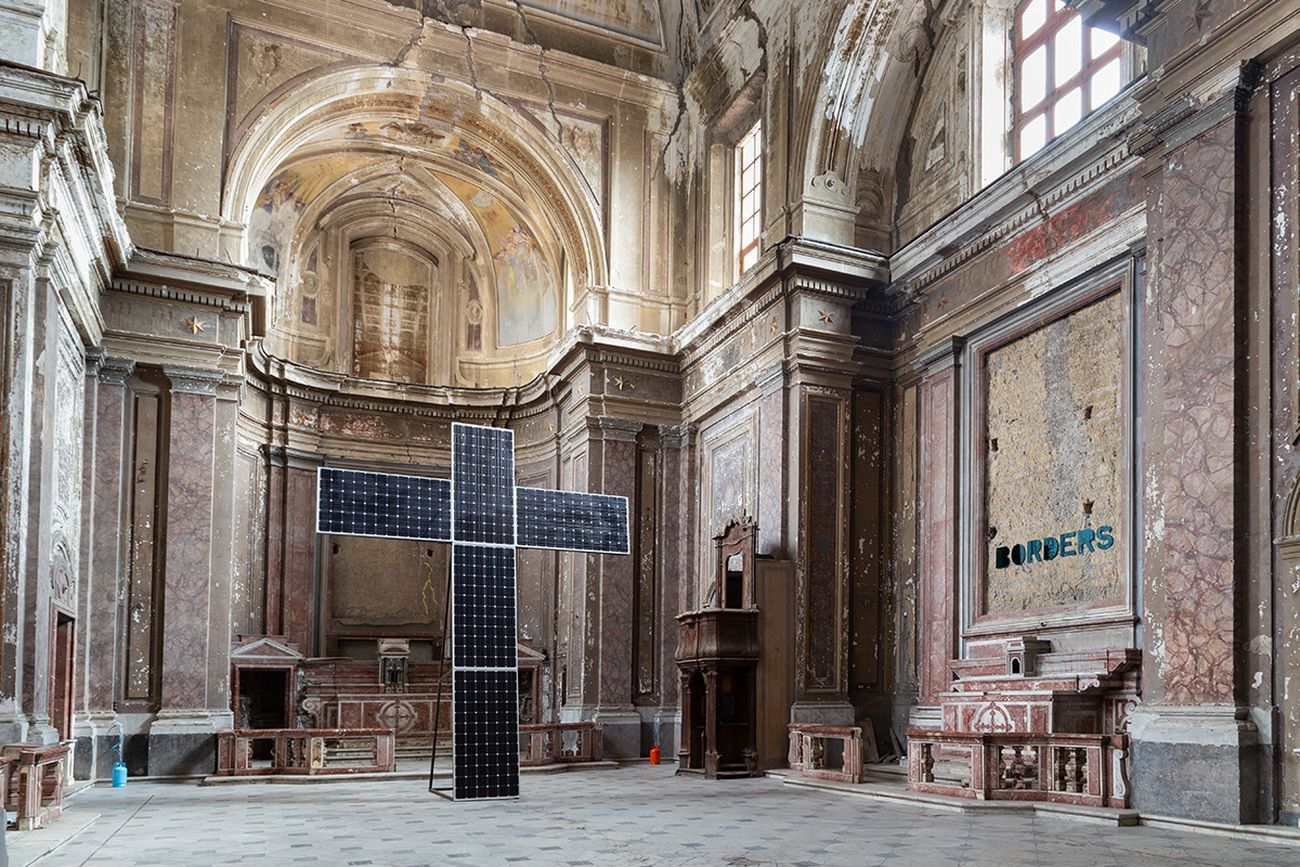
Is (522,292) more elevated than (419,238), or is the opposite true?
(419,238)

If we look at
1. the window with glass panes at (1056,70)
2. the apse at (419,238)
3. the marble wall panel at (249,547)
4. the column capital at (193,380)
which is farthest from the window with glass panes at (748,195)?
the marble wall panel at (249,547)

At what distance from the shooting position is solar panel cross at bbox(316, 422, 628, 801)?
12.2 metres

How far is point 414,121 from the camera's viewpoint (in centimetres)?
2059

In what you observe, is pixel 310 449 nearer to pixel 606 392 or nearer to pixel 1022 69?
pixel 606 392

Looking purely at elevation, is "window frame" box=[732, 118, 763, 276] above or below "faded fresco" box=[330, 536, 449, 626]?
above

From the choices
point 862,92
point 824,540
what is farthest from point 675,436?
point 862,92

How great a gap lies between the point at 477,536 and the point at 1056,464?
20.2 feet

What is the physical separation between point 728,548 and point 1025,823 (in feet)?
23.3

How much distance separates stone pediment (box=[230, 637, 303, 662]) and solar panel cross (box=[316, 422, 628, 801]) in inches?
286

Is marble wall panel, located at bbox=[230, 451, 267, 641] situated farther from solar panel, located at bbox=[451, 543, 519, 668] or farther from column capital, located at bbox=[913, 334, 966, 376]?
column capital, located at bbox=[913, 334, 966, 376]

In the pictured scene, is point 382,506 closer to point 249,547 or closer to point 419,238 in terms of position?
point 249,547

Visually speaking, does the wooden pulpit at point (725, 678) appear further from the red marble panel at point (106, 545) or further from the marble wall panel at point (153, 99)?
the marble wall panel at point (153, 99)

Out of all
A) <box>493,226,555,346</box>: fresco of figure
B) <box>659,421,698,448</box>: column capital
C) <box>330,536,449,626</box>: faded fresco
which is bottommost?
<box>330,536,449,626</box>: faded fresco

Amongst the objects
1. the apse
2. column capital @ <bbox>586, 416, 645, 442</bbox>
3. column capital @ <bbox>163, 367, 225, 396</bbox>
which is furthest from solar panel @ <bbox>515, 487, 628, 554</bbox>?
the apse
